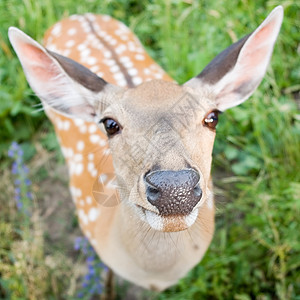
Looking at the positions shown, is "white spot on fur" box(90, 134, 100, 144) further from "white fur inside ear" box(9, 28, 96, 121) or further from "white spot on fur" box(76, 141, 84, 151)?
"white fur inside ear" box(9, 28, 96, 121)

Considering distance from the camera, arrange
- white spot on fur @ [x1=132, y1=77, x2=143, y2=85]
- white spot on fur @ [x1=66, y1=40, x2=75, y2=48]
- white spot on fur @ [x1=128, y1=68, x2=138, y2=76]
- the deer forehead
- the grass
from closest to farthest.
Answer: the deer forehead
the grass
white spot on fur @ [x1=132, y1=77, x2=143, y2=85]
white spot on fur @ [x1=128, y1=68, x2=138, y2=76]
white spot on fur @ [x1=66, y1=40, x2=75, y2=48]

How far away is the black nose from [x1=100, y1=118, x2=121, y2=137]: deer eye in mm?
466

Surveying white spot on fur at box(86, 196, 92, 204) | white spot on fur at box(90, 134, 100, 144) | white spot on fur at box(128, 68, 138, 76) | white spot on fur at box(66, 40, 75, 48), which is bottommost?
white spot on fur at box(86, 196, 92, 204)

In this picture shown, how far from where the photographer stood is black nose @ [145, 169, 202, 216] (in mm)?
1893

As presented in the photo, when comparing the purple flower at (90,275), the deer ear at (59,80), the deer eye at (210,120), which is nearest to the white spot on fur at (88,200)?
the purple flower at (90,275)

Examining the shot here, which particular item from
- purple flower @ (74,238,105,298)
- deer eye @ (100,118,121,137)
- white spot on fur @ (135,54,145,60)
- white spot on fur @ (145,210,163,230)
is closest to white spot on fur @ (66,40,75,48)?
white spot on fur @ (135,54,145,60)

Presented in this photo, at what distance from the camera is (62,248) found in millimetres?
3930

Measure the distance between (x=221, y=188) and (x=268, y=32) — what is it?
5.81ft

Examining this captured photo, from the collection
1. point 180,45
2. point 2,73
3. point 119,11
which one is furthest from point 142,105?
point 119,11

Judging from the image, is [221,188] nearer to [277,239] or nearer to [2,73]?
[277,239]

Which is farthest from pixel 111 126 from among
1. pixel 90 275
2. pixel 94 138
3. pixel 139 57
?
pixel 139 57

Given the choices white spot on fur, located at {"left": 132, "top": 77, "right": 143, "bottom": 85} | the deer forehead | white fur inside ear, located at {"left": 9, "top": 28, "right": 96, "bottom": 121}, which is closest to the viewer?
the deer forehead

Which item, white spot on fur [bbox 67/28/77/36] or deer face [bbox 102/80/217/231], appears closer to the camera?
deer face [bbox 102/80/217/231]

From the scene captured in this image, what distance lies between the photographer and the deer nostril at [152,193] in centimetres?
193
